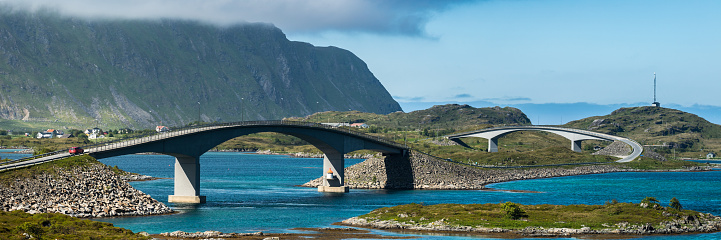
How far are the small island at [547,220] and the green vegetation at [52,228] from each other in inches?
1091

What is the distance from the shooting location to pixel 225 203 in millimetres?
111750

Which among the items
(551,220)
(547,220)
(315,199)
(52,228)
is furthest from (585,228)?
(315,199)

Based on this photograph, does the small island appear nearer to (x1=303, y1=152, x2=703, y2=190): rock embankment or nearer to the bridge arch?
the bridge arch

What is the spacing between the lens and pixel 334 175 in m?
143

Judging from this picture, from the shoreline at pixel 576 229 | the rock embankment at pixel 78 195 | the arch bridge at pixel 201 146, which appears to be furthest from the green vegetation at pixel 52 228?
the shoreline at pixel 576 229

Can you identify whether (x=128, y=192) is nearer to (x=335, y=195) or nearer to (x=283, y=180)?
(x=335, y=195)

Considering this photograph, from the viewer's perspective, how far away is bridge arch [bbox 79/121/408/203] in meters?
99.7

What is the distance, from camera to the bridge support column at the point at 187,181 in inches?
4227

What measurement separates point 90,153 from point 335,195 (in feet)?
162

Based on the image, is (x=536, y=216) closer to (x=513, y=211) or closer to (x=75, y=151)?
(x=513, y=211)

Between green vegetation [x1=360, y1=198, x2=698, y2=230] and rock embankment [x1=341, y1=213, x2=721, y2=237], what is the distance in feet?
2.90

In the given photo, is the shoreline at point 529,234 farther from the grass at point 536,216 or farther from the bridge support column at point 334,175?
the bridge support column at point 334,175

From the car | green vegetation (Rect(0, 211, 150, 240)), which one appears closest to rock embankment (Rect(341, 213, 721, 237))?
green vegetation (Rect(0, 211, 150, 240))

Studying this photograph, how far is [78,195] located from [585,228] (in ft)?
167
